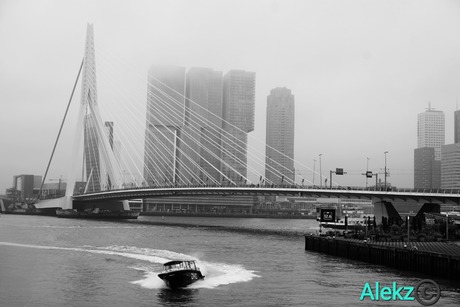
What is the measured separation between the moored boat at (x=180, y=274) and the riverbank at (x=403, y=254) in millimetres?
14623

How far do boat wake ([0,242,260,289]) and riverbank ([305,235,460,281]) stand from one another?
35.0ft

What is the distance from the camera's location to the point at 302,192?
7794 centimetres

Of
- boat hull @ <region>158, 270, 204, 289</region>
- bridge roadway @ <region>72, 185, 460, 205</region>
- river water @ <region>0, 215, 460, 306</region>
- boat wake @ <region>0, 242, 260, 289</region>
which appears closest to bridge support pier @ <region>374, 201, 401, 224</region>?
bridge roadway @ <region>72, 185, 460, 205</region>

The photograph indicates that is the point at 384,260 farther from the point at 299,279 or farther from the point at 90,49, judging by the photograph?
the point at 90,49

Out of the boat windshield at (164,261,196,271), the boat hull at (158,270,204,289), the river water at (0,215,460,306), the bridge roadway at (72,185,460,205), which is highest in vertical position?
the bridge roadway at (72,185,460,205)

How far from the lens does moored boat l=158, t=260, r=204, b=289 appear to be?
3228 centimetres

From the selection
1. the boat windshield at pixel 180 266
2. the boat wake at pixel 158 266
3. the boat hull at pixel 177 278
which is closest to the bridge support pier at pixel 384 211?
the boat wake at pixel 158 266

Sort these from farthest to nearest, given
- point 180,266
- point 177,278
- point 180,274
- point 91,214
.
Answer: point 91,214 → point 180,266 → point 180,274 → point 177,278

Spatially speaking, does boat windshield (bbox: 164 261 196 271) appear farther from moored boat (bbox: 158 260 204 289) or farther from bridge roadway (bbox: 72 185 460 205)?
bridge roadway (bbox: 72 185 460 205)

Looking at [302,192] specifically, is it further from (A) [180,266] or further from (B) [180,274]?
(B) [180,274]

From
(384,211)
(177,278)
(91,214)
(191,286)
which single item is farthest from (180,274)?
(91,214)

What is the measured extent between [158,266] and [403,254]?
16.4 meters

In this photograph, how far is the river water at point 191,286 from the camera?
96.0 ft

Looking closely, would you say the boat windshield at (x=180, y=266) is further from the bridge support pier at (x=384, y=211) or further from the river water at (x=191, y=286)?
the bridge support pier at (x=384, y=211)
